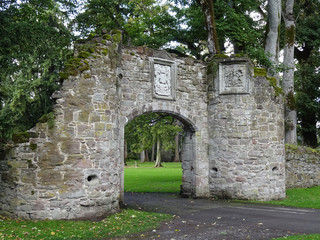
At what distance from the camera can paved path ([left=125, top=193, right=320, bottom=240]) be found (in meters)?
7.26

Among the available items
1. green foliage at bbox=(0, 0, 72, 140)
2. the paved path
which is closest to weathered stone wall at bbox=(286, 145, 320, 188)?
the paved path

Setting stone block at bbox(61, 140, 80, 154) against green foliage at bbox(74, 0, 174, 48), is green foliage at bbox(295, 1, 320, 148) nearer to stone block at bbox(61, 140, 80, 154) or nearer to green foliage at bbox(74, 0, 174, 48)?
green foliage at bbox(74, 0, 174, 48)

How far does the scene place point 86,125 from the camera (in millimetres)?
8984

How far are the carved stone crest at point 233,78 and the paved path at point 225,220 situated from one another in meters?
3.77

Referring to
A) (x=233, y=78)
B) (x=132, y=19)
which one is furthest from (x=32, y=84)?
(x=233, y=78)

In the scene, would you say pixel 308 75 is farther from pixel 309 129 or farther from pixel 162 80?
pixel 162 80

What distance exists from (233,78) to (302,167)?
6.31 m

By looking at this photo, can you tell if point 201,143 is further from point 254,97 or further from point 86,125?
point 86,125

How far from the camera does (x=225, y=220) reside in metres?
8.70

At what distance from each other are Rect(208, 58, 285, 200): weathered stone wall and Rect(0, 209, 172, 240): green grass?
4214mm

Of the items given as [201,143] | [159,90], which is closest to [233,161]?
[201,143]

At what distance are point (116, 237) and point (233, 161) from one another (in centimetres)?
633

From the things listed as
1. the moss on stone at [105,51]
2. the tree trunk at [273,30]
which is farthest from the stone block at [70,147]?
the tree trunk at [273,30]

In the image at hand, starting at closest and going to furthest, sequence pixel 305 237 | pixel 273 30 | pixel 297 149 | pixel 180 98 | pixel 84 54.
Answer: pixel 305 237
pixel 84 54
pixel 180 98
pixel 297 149
pixel 273 30
